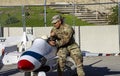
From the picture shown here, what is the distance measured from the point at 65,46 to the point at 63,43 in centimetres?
26

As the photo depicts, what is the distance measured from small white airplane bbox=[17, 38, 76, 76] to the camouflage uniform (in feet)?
1.87

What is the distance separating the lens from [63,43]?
1077 centimetres

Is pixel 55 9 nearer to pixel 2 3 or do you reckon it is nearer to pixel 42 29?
pixel 2 3

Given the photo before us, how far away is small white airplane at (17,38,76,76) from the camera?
30.3 ft

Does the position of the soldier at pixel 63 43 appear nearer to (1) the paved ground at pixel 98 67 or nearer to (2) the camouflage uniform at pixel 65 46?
(2) the camouflage uniform at pixel 65 46

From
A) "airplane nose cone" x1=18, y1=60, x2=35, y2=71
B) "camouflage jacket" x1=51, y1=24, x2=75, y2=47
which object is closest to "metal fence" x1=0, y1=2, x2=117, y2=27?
"camouflage jacket" x1=51, y1=24, x2=75, y2=47

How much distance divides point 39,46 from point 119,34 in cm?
1047

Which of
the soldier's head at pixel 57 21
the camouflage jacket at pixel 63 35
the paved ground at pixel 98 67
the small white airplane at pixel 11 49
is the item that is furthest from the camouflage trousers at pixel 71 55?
the paved ground at pixel 98 67

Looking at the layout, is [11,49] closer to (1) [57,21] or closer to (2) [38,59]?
(1) [57,21]

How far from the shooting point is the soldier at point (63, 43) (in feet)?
35.2

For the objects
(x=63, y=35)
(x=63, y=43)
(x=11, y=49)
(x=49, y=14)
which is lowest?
(x=49, y=14)

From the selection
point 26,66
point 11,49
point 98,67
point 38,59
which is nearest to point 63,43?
point 38,59

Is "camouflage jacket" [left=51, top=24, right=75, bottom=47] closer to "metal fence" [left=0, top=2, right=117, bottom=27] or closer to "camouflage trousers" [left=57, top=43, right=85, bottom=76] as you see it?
"camouflage trousers" [left=57, top=43, right=85, bottom=76]

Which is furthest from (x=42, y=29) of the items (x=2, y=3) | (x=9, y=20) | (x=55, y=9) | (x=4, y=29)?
(x=2, y=3)
